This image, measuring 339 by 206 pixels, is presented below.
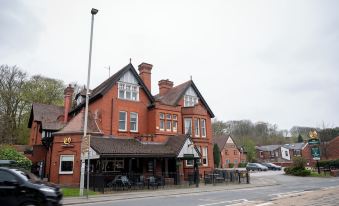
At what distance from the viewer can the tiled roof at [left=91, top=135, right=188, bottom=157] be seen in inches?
928

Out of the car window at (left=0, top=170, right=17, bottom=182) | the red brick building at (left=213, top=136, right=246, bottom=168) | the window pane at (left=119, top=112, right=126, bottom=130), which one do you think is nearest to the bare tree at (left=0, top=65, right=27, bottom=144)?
the window pane at (left=119, top=112, right=126, bottom=130)

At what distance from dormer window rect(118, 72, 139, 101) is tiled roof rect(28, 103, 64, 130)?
10164 mm

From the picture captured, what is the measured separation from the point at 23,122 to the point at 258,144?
82421 millimetres

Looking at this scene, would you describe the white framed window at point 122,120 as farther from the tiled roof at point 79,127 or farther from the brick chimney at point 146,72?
the brick chimney at point 146,72

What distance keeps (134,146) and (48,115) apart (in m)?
16.2

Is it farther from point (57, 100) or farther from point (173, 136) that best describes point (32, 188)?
point (57, 100)

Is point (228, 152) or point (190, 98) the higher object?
point (190, 98)

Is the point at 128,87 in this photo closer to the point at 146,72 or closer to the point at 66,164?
the point at 146,72

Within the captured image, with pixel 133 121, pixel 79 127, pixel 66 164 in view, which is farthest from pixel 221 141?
pixel 66 164

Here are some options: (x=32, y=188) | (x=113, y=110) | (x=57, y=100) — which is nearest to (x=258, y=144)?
(x=57, y=100)

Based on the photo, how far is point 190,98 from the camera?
1416 inches

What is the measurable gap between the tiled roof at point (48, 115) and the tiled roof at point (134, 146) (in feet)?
34.8

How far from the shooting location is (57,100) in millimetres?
49250

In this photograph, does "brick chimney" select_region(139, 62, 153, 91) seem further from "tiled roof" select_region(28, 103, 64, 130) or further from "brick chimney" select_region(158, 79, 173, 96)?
"tiled roof" select_region(28, 103, 64, 130)
